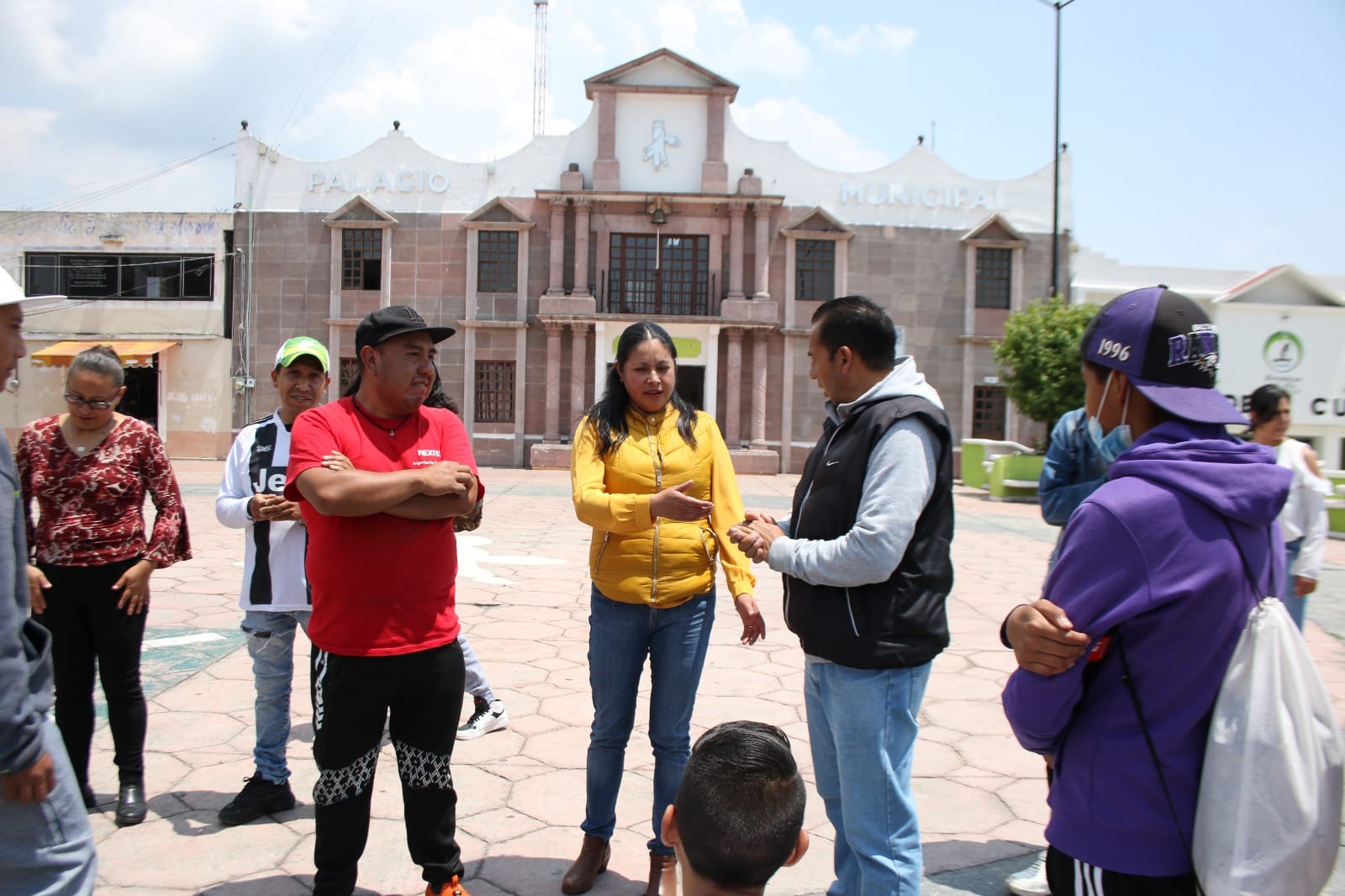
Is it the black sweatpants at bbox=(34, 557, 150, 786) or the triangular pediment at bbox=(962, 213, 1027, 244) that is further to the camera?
the triangular pediment at bbox=(962, 213, 1027, 244)

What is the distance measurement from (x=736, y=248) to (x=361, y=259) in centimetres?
1040

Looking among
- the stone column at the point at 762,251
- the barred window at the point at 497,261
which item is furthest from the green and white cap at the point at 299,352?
the barred window at the point at 497,261

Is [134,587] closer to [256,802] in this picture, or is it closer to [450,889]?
[256,802]

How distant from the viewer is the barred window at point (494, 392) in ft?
87.0

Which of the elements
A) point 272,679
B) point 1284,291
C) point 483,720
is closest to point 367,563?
point 272,679

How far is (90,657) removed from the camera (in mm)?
3543

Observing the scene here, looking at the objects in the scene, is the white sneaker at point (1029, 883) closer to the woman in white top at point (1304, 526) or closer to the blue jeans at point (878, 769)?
the blue jeans at point (878, 769)

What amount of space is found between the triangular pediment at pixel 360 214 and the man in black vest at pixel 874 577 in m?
25.6

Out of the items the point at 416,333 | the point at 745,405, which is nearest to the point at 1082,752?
the point at 416,333

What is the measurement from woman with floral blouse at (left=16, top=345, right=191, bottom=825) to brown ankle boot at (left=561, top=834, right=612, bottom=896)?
169 centimetres

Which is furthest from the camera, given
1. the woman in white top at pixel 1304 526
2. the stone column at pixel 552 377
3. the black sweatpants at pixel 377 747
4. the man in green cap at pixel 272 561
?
the stone column at pixel 552 377

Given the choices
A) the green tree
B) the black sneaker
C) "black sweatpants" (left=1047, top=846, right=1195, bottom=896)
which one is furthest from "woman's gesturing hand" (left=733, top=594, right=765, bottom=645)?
the green tree

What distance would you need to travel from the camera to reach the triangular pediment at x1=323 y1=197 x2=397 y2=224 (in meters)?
25.9

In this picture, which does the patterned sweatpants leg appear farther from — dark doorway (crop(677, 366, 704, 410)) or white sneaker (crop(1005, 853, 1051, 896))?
dark doorway (crop(677, 366, 704, 410))
